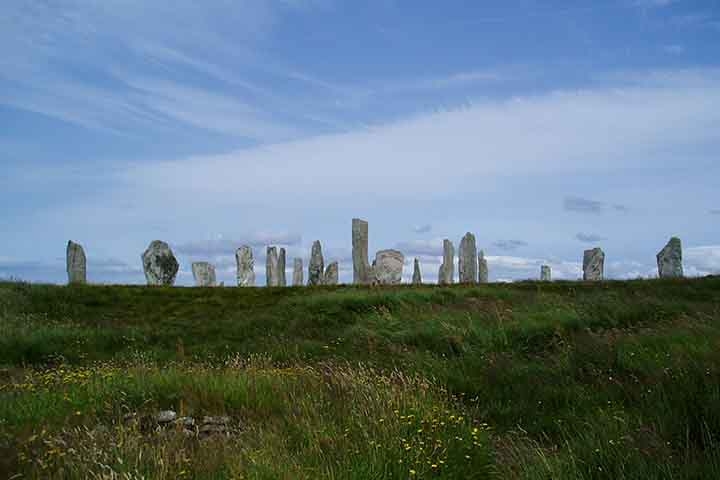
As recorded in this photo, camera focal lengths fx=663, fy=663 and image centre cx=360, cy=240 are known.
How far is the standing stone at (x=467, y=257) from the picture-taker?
33625mm

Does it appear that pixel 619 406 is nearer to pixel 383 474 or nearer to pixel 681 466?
pixel 681 466

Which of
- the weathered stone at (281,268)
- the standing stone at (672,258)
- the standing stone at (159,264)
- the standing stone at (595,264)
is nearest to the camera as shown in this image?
the standing stone at (159,264)

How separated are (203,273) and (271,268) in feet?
12.4

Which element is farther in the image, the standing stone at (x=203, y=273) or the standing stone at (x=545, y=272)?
the standing stone at (x=545, y=272)

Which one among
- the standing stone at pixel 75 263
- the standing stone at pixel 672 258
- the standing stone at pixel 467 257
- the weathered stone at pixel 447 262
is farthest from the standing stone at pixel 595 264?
the standing stone at pixel 75 263

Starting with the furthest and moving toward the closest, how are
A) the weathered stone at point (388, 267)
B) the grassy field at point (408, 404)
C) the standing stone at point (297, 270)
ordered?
1. the standing stone at point (297, 270)
2. the weathered stone at point (388, 267)
3. the grassy field at point (408, 404)

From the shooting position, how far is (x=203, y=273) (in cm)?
3400

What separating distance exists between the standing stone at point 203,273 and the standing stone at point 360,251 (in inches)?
314

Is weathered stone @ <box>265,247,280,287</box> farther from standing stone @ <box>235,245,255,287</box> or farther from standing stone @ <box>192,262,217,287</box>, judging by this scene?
standing stone @ <box>192,262,217,287</box>

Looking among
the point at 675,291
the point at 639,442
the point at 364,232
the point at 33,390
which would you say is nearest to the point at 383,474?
the point at 639,442

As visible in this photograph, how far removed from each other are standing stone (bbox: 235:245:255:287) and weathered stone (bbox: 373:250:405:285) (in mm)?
7564

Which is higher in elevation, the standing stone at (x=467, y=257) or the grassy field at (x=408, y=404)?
the standing stone at (x=467, y=257)

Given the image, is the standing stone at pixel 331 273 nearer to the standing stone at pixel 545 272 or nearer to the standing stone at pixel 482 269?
the standing stone at pixel 482 269

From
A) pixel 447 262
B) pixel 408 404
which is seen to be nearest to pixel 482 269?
pixel 447 262
